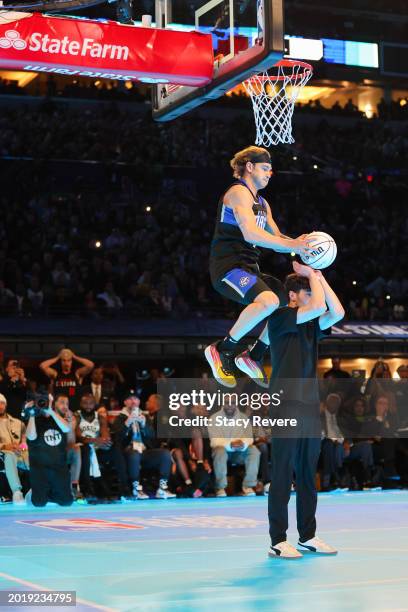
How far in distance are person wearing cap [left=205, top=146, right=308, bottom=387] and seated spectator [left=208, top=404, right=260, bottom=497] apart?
836cm

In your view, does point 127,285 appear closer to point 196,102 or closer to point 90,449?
point 90,449

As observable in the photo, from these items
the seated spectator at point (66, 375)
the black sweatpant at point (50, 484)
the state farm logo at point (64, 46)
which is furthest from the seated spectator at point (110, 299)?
the state farm logo at point (64, 46)

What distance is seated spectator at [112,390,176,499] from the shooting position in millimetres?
16047

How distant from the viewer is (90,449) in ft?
51.3

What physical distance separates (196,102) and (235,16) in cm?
95

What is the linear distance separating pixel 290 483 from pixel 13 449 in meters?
8.00

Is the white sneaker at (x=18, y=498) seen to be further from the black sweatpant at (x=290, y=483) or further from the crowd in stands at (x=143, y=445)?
the black sweatpant at (x=290, y=483)

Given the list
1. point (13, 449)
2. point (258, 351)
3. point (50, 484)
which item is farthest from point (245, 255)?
point (13, 449)

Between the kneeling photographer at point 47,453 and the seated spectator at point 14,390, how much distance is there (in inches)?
61.9

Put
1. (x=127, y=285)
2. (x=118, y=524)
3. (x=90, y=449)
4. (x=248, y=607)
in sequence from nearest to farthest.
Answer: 1. (x=248, y=607)
2. (x=118, y=524)
3. (x=90, y=449)
4. (x=127, y=285)

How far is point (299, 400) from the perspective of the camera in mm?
8328

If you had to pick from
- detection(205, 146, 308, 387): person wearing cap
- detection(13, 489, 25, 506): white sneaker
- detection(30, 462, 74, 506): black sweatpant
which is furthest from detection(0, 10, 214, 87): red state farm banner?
detection(13, 489, 25, 506): white sneaker

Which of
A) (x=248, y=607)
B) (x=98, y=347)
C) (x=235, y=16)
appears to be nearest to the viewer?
(x=248, y=607)

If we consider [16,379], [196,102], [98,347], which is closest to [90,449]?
[16,379]
